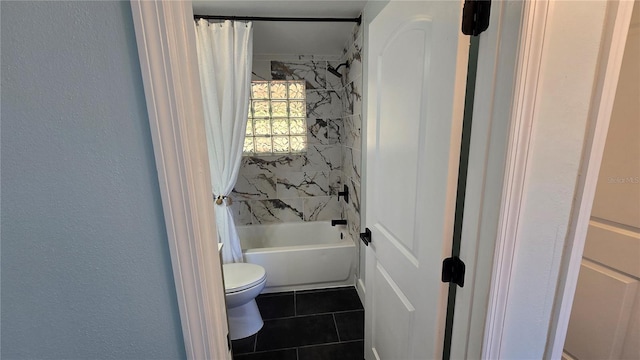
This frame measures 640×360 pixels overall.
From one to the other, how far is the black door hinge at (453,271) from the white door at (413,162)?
0.02 meters

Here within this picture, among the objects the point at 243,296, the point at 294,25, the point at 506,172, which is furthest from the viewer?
the point at 294,25

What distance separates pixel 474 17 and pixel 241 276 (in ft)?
6.13

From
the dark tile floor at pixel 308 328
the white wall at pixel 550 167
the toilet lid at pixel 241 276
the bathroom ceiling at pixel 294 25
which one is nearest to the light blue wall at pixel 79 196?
the white wall at pixel 550 167

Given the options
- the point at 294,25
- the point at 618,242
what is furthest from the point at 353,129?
the point at 618,242

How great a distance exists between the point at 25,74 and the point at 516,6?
0.99 metres

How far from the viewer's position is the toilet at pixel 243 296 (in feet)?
5.83

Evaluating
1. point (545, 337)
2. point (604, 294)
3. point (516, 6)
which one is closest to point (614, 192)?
point (604, 294)

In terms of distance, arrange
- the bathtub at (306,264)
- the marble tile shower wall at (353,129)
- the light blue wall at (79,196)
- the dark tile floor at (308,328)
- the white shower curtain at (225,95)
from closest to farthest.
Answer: the light blue wall at (79,196) → the dark tile floor at (308,328) → the white shower curtain at (225,95) → the marble tile shower wall at (353,129) → the bathtub at (306,264)

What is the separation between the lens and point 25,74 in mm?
468

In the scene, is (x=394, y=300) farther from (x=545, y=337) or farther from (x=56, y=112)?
(x=56, y=112)

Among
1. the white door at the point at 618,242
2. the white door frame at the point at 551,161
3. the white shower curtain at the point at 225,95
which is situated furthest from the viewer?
the white shower curtain at the point at 225,95

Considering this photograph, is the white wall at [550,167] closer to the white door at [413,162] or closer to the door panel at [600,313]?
the white door at [413,162]

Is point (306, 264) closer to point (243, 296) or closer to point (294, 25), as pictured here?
point (243, 296)

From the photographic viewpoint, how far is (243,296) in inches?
70.6
